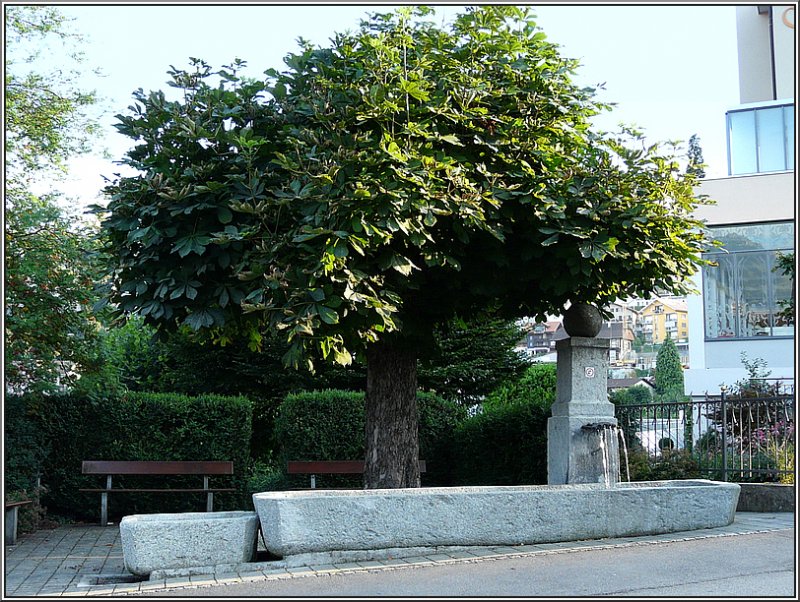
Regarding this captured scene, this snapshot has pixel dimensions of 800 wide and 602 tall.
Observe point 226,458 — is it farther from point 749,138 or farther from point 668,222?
point 749,138

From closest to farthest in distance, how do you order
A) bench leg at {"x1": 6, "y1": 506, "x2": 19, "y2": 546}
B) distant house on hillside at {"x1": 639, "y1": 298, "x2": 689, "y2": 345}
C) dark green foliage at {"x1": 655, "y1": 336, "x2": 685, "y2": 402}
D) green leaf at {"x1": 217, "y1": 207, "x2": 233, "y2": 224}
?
green leaf at {"x1": 217, "y1": 207, "x2": 233, "y2": 224}, bench leg at {"x1": 6, "y1": 506, "x2": 19, "y2": 546}, dark green foliage at {"x1": 655, "y1": 336, "x2": 685, "y2": 402}, distant house on hillside at {"x1": 639, "y1": 298, "x2": 689, "y2": 345}

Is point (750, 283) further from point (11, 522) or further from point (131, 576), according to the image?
point (131, 576)

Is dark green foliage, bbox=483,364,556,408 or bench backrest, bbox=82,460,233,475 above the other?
dark green foliage, bbox=483,364,556,408

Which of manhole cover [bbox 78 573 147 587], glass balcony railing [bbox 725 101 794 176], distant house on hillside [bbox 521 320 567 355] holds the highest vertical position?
glass balcony railing [bbox 725 101 794 176]

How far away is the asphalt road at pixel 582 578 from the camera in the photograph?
6918 mm

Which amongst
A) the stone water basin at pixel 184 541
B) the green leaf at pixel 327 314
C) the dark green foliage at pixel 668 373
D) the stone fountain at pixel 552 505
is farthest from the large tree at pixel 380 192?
the dark green foliage at pixel 668 373

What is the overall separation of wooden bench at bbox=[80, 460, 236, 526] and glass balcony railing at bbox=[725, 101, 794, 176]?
21.5m

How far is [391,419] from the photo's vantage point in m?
10.4

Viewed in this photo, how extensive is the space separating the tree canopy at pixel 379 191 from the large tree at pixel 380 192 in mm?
23

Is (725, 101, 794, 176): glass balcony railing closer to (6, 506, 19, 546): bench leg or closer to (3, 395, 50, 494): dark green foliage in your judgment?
(3, 395, 50, 494): dark green foliage

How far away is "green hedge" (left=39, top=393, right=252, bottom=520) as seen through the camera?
46.0 feet

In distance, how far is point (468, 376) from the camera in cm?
2111

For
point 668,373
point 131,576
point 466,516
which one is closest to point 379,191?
point 466,516

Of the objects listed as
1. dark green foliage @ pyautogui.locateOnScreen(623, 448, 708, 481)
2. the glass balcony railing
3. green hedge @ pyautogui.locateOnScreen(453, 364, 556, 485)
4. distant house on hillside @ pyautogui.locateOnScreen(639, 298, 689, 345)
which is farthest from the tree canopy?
distant house on hillside @ pyautogui.locateOnScreen(639, 298, 689, 345)
